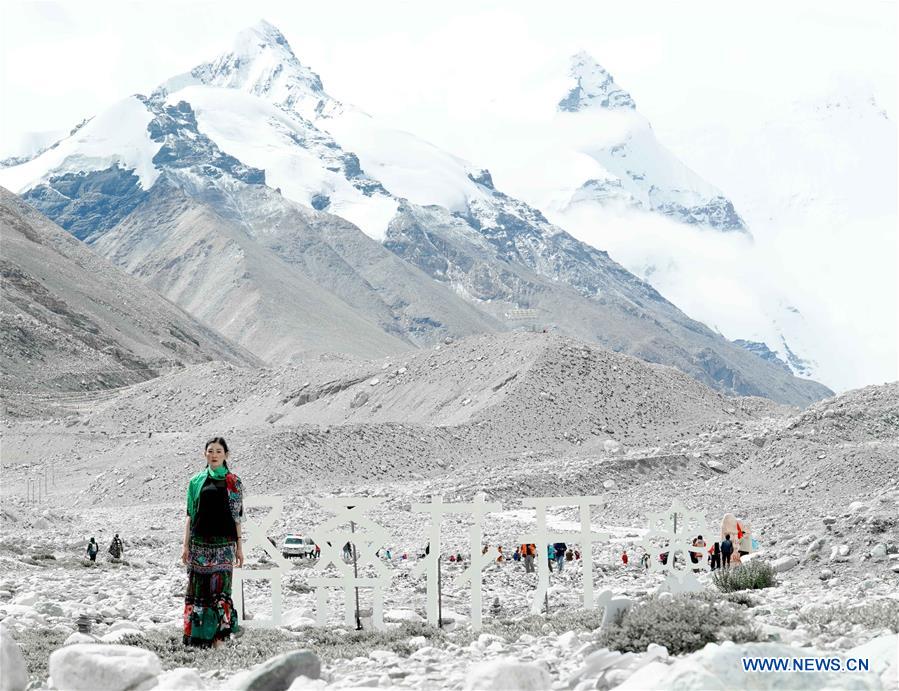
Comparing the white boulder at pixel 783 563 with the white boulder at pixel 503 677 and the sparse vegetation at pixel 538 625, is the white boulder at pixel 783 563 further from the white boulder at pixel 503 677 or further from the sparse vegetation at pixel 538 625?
the white boulder at pixel 503 677

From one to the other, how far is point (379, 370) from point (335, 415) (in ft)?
15.8

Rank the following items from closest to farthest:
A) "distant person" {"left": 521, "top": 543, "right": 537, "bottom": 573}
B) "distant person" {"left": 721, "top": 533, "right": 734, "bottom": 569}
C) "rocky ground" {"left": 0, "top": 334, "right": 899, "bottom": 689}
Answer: "rocky ground" {"left": 0, "top": 334, "right": 899, "bottom": 689} → "distant person" {"left": 721, "top": 533, "right": 734, "bottom": 569} → "distant person" {"left": 521, "top": 543, "right": 537, "bottom": 573}

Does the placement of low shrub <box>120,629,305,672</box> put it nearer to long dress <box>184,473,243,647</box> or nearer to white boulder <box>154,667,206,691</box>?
long dress <box>184,473,243,647</box>

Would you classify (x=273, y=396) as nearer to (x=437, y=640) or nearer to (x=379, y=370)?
(x=379, y=370)

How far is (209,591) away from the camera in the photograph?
1059 cm

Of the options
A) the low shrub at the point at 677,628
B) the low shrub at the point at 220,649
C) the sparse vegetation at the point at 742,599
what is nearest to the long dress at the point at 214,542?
the low shrub at the point at 220,649

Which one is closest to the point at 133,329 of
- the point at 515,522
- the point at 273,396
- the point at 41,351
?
the point at 41,351

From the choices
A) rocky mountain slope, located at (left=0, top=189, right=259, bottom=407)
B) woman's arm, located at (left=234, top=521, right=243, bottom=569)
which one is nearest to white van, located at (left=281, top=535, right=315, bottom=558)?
woman's arm, located at (left=234, top=521, right=243, bottom=569)

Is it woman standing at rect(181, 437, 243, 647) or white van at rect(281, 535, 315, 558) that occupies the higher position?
white van at rect(281, 535, 315, 558)

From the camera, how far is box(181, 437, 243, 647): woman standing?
1045 centimetres

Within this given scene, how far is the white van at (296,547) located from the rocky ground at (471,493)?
1.86 m

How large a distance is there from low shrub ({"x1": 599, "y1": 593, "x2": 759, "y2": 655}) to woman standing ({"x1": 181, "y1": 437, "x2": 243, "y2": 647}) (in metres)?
3.08

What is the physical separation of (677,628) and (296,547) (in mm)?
17731

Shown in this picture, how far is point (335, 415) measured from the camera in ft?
199
